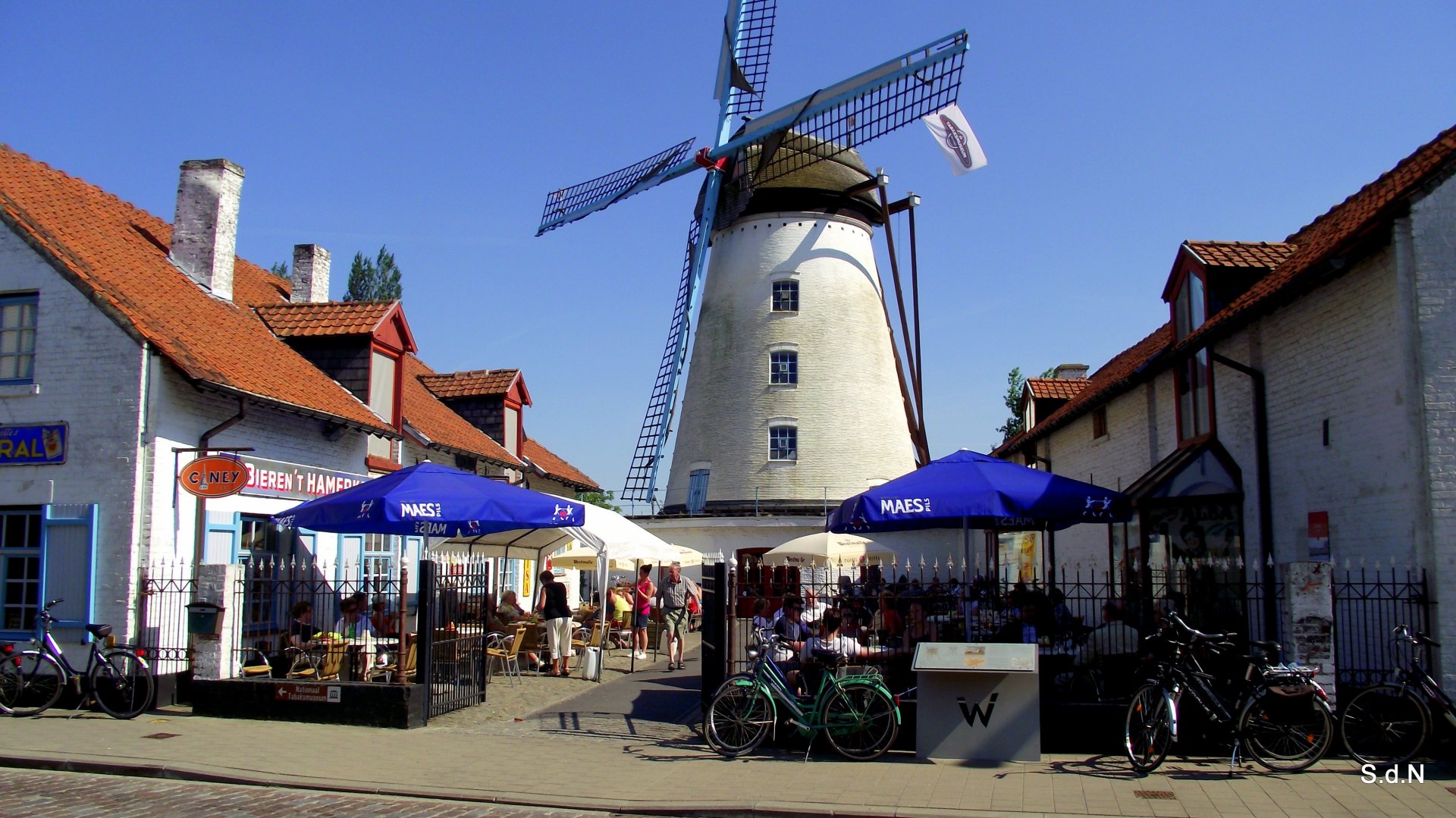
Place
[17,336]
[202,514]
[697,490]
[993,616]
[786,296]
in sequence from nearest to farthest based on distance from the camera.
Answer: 1. [993,616]
2. [202,514]
3. [17,336]
4. [786,296]
5. [697,490]

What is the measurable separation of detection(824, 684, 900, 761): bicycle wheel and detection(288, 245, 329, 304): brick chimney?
16.0 metres

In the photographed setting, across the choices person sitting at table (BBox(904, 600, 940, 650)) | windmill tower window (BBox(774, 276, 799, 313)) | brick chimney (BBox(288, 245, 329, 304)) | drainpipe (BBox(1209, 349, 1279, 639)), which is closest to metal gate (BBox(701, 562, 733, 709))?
person sitting at table (BBox(904, 600, 940, 650))

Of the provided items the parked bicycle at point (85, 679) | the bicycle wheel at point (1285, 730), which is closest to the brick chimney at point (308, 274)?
the parked bicycle at point (85, 679)

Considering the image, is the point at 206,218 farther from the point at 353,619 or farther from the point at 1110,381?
the point at 1110,381

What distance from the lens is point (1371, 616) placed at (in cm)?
1131

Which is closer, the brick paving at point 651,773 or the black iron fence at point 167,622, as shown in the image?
the brick paving at point 651,773

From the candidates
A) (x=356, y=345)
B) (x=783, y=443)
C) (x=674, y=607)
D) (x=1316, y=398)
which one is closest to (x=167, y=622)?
(x=356, y=345)

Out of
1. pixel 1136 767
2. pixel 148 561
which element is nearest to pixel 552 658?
pixel 148 561

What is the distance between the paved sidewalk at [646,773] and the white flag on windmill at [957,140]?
62.4ft

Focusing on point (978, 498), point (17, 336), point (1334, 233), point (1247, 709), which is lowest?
point (1247, 709)

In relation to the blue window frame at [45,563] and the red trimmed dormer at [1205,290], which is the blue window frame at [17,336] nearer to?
the blue window frame at [45,563]

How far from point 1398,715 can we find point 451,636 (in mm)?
10001

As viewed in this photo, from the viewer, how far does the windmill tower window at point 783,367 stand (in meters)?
30.6

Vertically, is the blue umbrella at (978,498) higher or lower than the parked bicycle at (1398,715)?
higher
